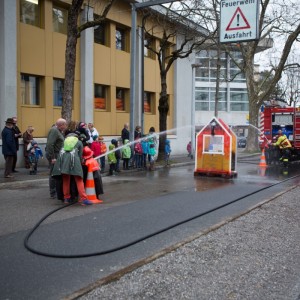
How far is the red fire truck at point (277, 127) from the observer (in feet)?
69.2

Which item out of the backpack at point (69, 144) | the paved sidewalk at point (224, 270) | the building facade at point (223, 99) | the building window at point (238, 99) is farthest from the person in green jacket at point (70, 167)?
the building window at point (238, 99)

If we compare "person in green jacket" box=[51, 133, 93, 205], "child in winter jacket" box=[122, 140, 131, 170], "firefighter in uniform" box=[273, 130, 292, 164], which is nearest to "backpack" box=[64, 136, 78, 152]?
"person in green jacket" box=[51, 133, 93, 205]

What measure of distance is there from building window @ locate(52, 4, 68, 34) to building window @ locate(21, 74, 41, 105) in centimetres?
258

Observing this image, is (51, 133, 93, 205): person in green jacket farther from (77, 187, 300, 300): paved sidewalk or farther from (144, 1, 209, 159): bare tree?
(144, 1, 209, 159): bare tree

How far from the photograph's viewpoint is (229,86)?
200 feet

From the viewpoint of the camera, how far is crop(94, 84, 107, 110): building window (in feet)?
72.9

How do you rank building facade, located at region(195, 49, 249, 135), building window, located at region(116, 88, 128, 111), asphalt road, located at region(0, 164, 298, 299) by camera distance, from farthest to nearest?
building facade, located at region(195, 49, 249, 135), building window, located at region(116, 88, 128, 111), asphalt road, located at region(0, 164, 298, 299)

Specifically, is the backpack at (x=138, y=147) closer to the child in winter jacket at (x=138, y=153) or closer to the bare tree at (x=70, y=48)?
the child in winter jacket at (x=138, y=153)

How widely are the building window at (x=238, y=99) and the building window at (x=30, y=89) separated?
4572 centimetres

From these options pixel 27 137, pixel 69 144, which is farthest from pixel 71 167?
pixel 27 137

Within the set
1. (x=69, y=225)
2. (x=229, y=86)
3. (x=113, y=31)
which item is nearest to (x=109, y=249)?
(x=69, y=225)

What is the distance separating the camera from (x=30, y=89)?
18.5 metres

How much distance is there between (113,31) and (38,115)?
6962 mm

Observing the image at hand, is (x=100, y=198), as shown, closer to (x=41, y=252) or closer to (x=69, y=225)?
(x=69, y=225)
